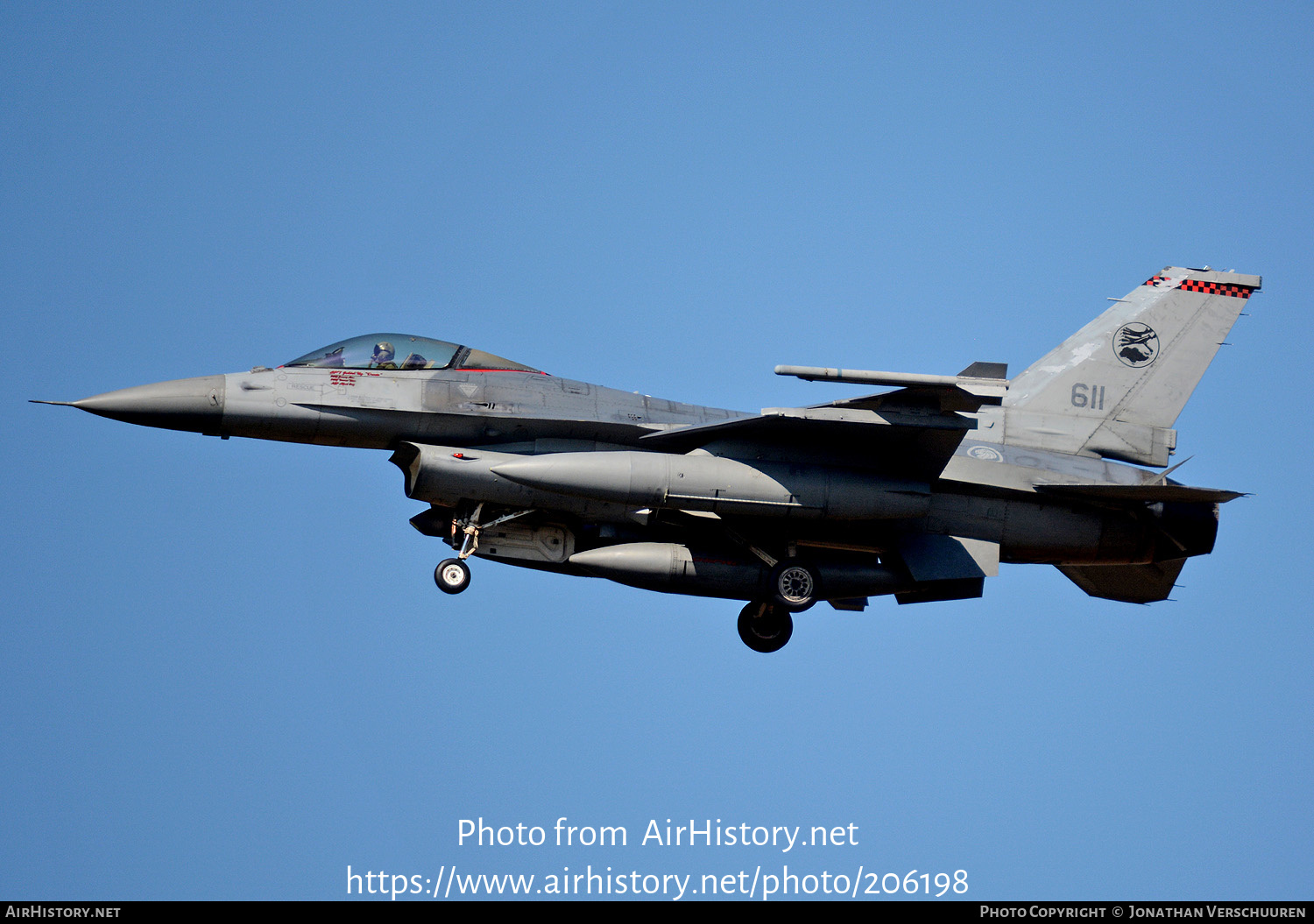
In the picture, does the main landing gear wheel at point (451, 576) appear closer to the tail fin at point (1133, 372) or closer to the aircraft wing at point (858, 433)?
the aircraft wing at point (858, 433)

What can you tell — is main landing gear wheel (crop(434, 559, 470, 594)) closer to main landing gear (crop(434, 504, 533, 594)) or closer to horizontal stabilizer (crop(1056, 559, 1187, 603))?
main landing gear (crop(434, 504, 533, 594))

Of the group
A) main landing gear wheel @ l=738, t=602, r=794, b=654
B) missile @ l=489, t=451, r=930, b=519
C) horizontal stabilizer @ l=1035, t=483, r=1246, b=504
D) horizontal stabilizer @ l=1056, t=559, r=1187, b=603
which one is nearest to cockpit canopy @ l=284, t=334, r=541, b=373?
missile @ l=489, t=451, r=930, b=519

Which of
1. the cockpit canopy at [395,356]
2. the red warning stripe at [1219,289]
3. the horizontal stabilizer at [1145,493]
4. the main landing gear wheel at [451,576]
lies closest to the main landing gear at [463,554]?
the main landing gear wheel at [451,576]

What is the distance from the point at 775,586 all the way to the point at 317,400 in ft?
16.7

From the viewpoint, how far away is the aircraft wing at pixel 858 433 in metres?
14.0

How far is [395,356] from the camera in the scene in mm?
14617

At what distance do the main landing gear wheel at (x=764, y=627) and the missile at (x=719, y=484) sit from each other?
2.35 metres

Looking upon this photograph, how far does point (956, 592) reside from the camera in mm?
15477

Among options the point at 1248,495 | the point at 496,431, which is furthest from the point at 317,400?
the point at 1248,495

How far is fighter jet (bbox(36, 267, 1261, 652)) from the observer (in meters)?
13.9

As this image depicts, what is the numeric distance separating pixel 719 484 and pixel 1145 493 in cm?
477

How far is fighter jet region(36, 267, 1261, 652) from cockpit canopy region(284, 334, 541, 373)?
0.02 m
